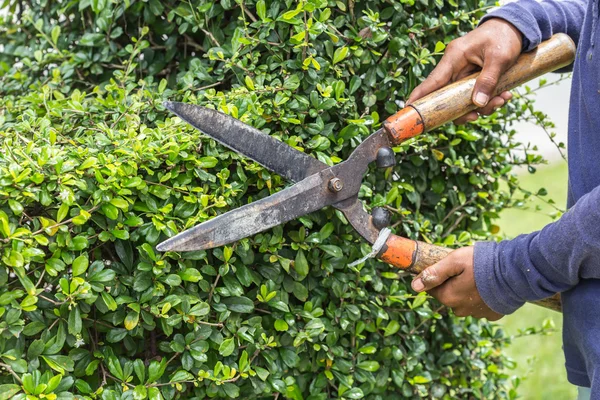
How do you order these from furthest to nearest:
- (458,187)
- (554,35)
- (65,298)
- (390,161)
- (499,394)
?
(499,394) < (458,187) < (554,35) < (390,161) < (65,298)

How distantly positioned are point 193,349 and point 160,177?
47 centimetres

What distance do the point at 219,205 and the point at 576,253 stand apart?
0.91 meters

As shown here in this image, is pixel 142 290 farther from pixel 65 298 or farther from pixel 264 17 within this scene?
pixel 264 17

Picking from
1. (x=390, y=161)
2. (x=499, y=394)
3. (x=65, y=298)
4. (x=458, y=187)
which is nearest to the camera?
(x=65, y=298)

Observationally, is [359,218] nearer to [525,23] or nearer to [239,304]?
[239,304]

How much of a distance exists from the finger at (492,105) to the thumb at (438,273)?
0.54m

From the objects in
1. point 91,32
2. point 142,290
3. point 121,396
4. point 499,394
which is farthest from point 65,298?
point 499,394

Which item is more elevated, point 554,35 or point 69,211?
point 554,35

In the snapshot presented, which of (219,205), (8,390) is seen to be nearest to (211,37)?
(219,205)

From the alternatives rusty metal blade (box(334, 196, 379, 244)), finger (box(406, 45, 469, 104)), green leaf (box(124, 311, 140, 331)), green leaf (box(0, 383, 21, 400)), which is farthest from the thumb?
green leaf (box(0, 383, 21, 400))

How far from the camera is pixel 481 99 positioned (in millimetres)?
2049

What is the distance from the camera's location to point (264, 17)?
210 cm

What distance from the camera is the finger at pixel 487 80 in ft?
6.72

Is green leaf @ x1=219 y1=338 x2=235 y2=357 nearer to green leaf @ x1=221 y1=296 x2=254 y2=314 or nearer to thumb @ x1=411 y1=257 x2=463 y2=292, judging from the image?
green leaf @ x1=221 y1=296 x2=254 y2=314
